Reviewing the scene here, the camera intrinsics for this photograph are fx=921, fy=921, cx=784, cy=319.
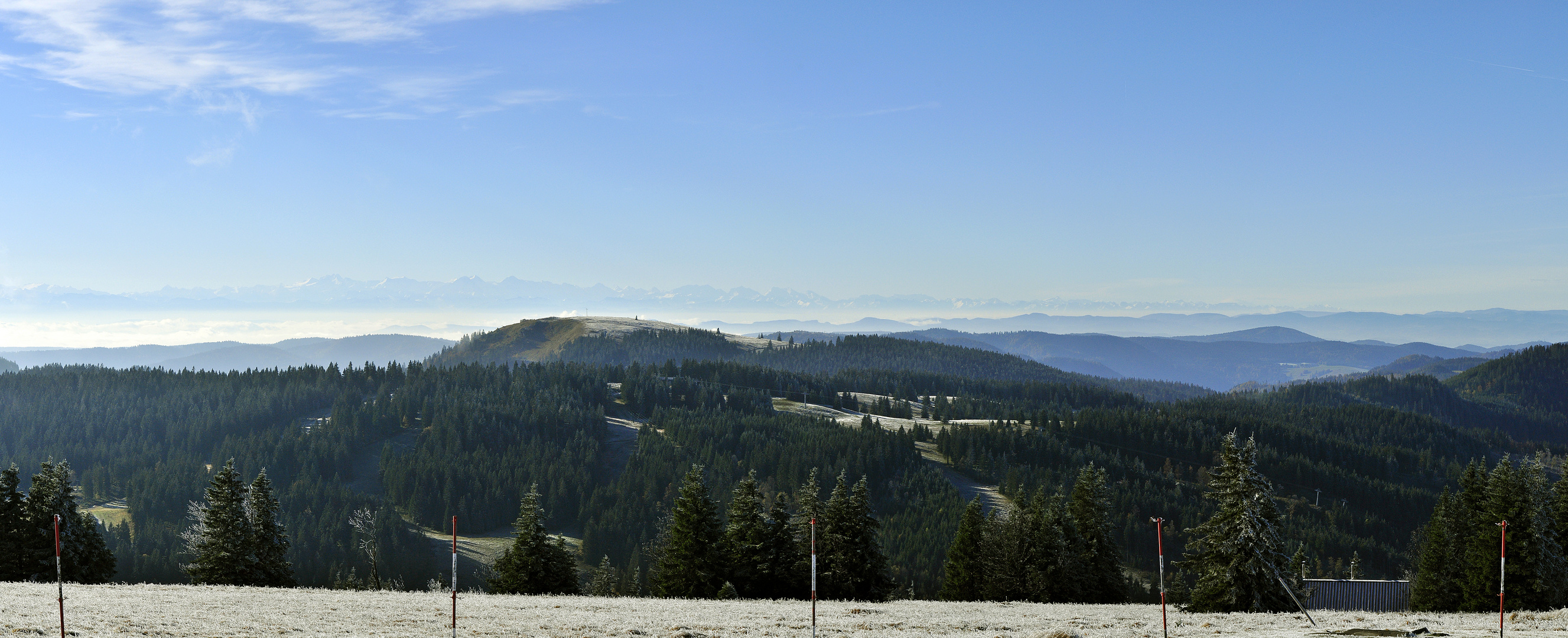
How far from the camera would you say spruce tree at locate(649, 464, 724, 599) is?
55562mm

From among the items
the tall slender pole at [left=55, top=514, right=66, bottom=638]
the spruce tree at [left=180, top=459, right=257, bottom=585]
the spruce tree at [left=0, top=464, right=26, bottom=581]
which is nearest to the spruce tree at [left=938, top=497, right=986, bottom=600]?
the spruce tree at [left=180, top=459, right=257, bottom=585]

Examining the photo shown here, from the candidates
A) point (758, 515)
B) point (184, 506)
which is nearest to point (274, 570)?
point (758, 515)

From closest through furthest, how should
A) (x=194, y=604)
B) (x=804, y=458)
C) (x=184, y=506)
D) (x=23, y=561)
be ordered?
(x=194, y=604), (x=23, y=561), (x=184, y=506), (x=804, y=458)

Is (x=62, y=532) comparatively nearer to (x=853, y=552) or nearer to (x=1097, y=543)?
(x=853, y=552)

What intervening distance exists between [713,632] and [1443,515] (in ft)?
224

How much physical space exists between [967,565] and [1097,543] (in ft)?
30.6

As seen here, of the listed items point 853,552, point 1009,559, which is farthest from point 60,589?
point 1009,559

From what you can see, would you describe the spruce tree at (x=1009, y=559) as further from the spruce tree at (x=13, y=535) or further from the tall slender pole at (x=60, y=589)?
the spruce tree at (x=13, y=535)

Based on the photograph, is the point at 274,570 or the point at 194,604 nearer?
the point at 194,604

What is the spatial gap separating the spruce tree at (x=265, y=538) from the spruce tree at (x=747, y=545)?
28.4 m

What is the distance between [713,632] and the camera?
89.9ft

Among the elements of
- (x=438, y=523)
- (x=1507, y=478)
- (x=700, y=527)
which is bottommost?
(x=438, y=523)

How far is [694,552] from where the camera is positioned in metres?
56.2

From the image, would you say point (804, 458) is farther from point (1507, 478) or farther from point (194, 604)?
point (194, 604)
